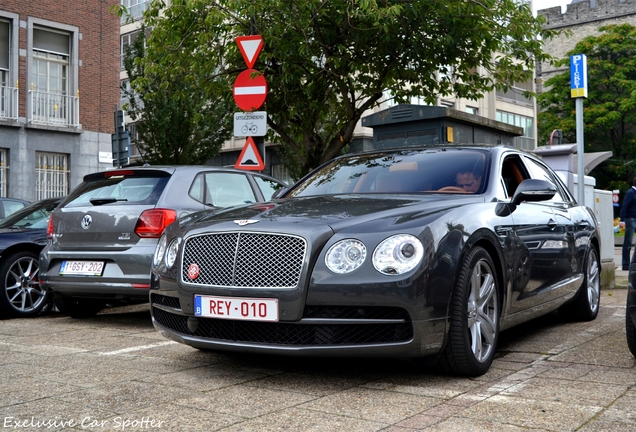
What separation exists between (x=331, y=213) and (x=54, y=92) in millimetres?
21282

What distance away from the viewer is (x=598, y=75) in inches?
2007

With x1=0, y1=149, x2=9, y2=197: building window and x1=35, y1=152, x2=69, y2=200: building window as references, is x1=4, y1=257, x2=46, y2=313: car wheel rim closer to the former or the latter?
x1=0, y1=149, x2=9, y2=197: building window

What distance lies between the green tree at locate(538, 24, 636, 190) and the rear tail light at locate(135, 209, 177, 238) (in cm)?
4598

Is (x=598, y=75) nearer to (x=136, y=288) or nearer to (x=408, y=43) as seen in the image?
(x=408, y=43)

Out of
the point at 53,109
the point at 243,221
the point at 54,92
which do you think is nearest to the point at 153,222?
the point at 243,221

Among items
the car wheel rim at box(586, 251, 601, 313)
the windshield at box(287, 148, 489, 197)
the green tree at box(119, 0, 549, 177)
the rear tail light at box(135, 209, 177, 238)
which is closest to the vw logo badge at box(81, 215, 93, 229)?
the rear tail light at box(135, 209, 177, 238)

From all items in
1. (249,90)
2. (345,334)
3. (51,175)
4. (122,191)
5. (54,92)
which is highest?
A: (54,92)

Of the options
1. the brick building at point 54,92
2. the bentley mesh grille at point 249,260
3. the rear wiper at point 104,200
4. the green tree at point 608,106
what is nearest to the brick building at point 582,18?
the green tree at point 608,106

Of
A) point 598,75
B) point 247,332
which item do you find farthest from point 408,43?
point 598,75

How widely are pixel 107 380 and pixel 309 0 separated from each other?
31.2ft

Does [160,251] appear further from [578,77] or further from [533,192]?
[578,77]

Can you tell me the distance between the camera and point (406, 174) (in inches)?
223

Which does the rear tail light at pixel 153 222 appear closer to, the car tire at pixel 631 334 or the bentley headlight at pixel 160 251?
the bentley headlight at pixel 160 251

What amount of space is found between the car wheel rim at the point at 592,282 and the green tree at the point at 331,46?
251 inches
